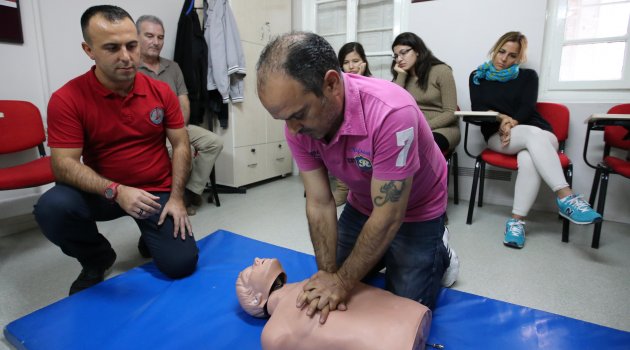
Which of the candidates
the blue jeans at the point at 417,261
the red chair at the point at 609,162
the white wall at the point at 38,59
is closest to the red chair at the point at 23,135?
the white wall at the point at 38,59

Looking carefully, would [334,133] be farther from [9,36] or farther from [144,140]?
[9,36]

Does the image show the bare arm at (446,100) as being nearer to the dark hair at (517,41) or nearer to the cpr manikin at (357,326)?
the dark hair at (517,41)

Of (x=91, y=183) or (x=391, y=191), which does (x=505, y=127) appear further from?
(x=91, y=183)

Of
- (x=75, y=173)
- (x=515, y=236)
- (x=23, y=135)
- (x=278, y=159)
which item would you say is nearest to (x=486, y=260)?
(x=515, y=236)

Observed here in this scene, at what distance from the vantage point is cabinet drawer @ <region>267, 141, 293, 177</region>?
3.45m

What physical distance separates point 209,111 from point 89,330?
2.20 metres

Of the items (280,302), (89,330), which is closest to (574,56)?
(280,302)

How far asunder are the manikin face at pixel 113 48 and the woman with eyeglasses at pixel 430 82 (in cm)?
167

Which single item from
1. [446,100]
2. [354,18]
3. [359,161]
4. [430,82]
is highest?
[354,18]

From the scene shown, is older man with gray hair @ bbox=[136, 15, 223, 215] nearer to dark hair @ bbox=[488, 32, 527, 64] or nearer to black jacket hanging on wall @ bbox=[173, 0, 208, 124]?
black jacket hanging on wall @ bbox=[173, 0, 208, 124]

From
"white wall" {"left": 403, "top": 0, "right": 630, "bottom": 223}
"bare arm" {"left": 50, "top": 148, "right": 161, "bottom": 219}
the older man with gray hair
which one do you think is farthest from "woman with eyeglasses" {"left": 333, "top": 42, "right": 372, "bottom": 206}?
"bare arm" {"left": 50, "top": 148, "right": 161, "bottom": 219}

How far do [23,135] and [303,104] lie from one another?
206 centimetres

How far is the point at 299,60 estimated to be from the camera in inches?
30.7

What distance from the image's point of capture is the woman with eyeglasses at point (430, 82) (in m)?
2.34
